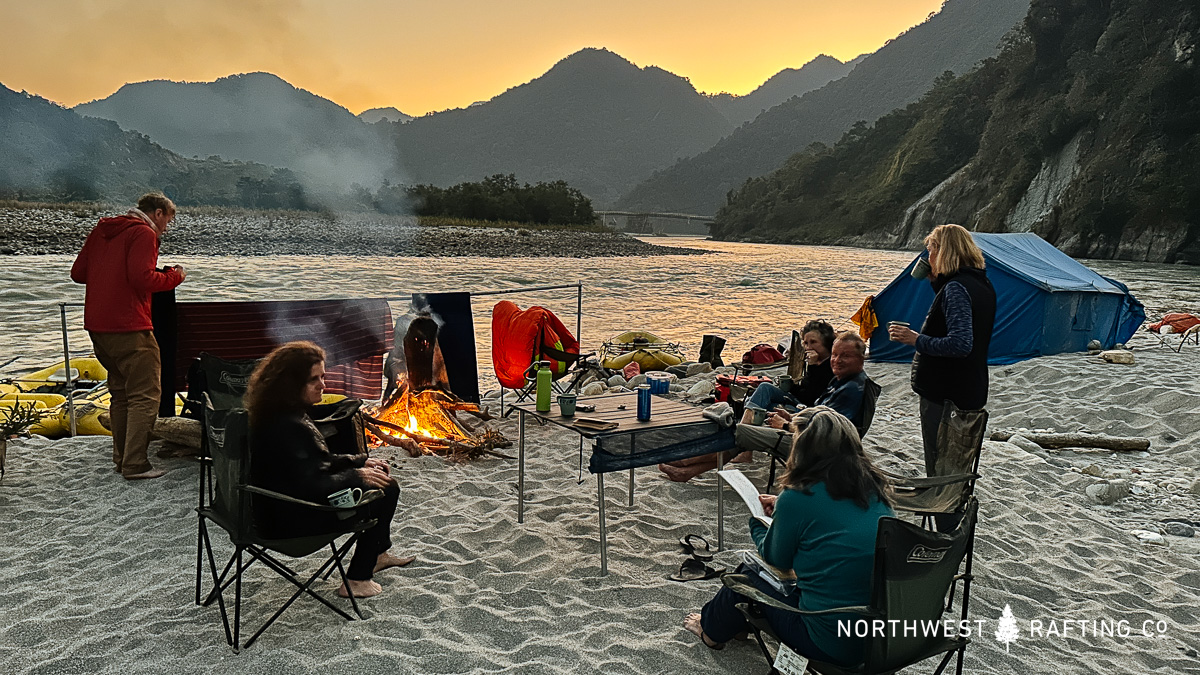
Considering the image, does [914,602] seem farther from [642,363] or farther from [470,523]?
[642,363]

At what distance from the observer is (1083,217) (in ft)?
132

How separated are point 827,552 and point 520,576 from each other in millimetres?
1721

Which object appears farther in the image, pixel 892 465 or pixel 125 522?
pixel 892 465

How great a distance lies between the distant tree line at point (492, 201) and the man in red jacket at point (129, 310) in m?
48.0

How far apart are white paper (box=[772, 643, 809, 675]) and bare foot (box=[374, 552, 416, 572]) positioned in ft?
6.36

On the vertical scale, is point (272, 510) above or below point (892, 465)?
above

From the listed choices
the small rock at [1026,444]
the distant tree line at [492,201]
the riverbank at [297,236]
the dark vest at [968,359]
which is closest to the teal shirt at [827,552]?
the dark vest at [968,359]

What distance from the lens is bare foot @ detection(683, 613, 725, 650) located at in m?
3.00

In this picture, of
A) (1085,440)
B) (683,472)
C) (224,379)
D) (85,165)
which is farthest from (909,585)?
(85,165)

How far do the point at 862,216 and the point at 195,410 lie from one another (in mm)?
82470

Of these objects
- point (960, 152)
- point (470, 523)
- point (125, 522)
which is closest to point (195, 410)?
point (125, 522)

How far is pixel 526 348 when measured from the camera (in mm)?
7176

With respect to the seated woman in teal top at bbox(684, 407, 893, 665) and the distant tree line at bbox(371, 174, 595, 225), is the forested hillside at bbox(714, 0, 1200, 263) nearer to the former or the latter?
the distant tree line at bbox(371, 174, 595, 225)

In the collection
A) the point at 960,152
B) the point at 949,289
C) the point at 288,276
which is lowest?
the point at 288,276
